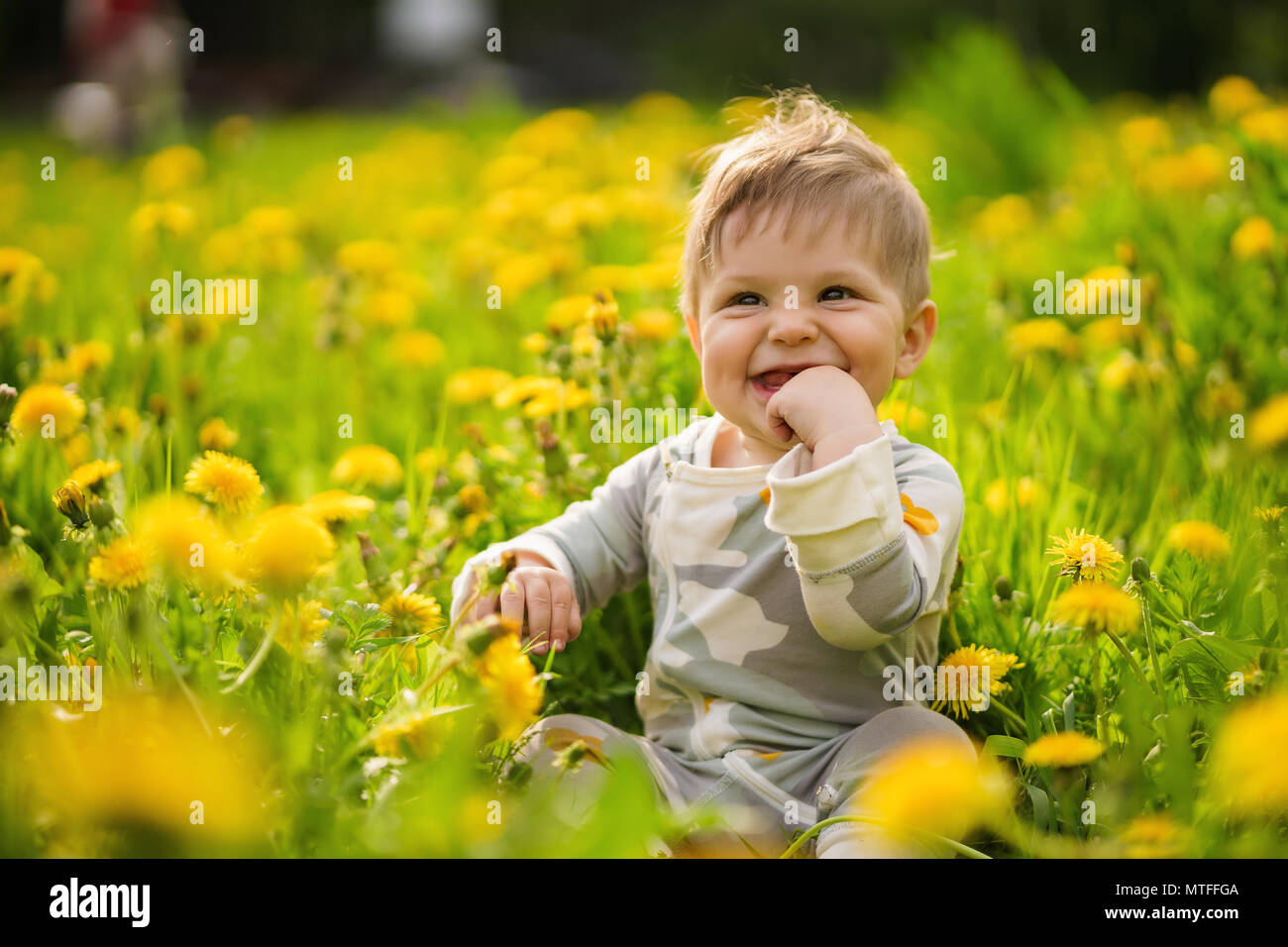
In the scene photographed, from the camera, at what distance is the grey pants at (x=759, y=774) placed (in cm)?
121

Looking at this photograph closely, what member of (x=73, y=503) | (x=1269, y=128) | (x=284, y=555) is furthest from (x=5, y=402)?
(x=1269, y=128)

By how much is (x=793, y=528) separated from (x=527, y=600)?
0.38 meters

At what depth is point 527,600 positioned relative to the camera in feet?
4.44

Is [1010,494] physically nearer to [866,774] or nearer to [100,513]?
[866,774]

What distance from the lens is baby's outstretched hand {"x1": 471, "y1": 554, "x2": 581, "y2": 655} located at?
134cm

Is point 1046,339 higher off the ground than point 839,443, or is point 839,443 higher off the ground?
point 1046,339

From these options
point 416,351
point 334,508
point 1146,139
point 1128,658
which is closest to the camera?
point 1128,658

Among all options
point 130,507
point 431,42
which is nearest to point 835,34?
point 431,42

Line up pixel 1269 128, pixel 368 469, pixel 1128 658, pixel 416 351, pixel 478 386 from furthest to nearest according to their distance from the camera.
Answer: pixel 416 351
pixel 1269 128
pixel 478 386
pixel 368 469
pixel 1128 658

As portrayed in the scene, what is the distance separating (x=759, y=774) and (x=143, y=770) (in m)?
0.67

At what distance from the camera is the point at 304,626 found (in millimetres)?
1295

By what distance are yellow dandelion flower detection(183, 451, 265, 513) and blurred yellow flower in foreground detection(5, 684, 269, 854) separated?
29 centimetres

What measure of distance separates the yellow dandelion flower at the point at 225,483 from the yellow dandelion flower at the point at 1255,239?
1907 mm

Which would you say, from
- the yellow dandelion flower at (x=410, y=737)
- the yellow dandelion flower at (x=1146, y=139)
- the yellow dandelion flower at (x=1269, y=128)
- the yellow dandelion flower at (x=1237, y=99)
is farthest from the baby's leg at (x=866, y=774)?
the yellow dandelion flower at (x=1146, y=139)
